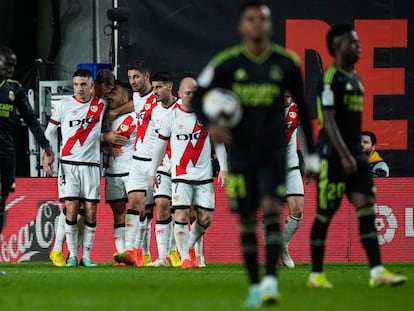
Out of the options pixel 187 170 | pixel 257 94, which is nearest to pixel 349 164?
pixel 257 94

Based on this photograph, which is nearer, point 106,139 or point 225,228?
point 106,139

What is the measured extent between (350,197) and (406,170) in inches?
284

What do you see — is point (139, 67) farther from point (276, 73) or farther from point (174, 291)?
point (276, 73)

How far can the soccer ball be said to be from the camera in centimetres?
998

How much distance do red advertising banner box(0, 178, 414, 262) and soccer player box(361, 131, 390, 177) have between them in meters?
0.19

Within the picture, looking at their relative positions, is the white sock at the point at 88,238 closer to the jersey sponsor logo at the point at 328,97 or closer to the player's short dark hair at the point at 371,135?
the player's short dark hair at the point at 371,135

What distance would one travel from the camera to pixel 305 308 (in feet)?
32.1

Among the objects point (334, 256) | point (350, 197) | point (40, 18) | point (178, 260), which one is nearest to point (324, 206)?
point (350, 197)

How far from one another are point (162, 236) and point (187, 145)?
1412 millimetres

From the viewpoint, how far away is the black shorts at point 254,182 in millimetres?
10086

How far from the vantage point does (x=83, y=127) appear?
57.1 feet

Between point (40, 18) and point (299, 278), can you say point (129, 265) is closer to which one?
point (299, 278)

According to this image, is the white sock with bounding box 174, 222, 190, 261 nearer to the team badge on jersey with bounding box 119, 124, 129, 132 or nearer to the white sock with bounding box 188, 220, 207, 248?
the white sock with bounding box 188, 220, 207, 248

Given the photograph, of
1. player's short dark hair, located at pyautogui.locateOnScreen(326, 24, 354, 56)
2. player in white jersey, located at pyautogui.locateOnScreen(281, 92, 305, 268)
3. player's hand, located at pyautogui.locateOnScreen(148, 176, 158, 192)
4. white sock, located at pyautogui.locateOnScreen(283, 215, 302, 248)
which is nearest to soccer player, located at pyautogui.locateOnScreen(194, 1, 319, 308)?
player's short dark hair, located at pyautogui.locateOnScreen(326, 24, 354, 56)
